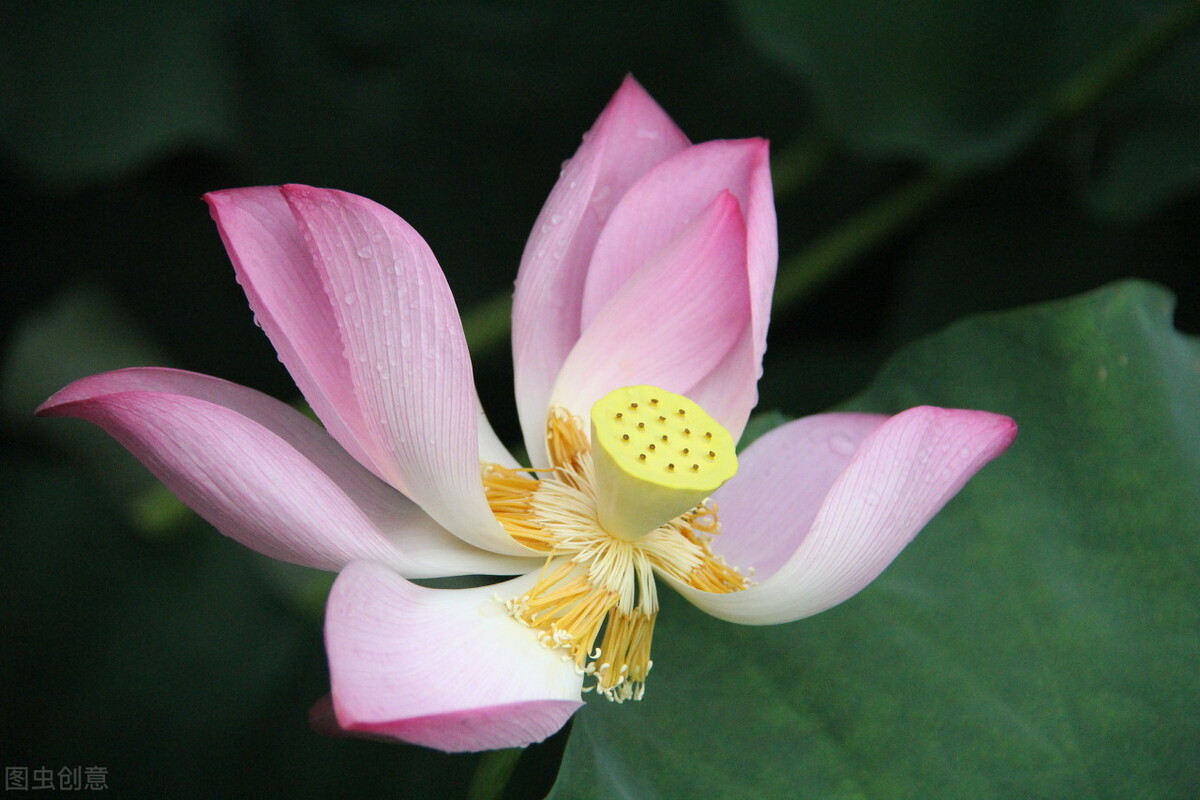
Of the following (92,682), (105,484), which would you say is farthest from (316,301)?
(105,484)

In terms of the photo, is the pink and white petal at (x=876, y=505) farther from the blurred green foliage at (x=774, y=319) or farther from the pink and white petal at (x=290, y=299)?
the pink and white petal at (x=290, y=299)

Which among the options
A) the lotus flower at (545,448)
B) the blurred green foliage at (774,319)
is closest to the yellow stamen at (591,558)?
the lotus flower at (545,448)

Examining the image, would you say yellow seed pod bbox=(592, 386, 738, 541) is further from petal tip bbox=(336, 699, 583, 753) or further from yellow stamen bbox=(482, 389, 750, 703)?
petal tip bbox=(336, 699, 583, 753)

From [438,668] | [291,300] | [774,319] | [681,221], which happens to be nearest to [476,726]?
[438,668]

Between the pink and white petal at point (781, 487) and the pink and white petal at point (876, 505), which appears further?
the pink and white petal at point (781, 487)

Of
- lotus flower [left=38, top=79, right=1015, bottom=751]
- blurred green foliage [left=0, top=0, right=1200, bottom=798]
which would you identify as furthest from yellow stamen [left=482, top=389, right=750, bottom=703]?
blurred green foliage [left=0, top=0, right=1200, bottom=798]

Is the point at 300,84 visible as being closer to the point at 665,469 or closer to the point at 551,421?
the point at 551,421
